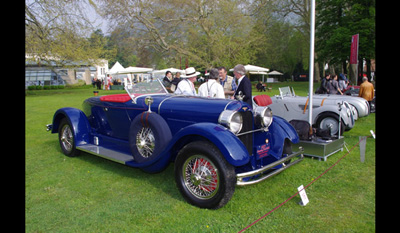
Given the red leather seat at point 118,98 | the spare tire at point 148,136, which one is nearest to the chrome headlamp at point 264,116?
the spare tire at point 148,136

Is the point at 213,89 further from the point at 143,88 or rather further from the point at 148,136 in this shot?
the point at 148,136

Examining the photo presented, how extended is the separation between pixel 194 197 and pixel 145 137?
52.2 inches

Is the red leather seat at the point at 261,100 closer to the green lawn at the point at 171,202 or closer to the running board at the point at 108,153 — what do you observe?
the green lawn at the point at 171,202

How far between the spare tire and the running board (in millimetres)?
222

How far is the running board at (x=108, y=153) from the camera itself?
4398mm

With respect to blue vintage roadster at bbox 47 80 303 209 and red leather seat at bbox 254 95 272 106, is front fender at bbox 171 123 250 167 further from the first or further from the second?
red leather seat at bbox 254 95 272 106

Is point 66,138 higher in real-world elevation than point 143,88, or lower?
lower

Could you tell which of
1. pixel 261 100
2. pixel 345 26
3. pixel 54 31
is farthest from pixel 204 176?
pixel 345 26

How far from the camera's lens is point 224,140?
3.25 metres

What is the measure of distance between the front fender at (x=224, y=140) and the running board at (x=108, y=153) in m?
1.34

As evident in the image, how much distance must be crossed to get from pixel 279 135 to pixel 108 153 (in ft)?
9.29
